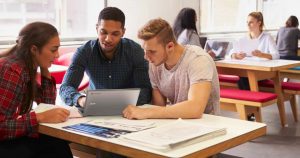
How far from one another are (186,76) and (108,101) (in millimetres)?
460

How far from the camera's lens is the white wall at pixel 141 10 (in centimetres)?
548

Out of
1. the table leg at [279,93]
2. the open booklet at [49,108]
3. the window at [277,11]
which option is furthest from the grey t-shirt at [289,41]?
the open booklet at [49,108]

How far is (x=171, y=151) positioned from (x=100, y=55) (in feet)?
→ 3.99

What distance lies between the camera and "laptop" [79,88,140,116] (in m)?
1.96

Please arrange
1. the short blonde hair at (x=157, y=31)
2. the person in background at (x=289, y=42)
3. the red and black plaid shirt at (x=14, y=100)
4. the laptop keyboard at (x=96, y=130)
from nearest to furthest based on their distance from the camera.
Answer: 1. the laptop keyboard at (x=96, y=130)
2. the red and black plaid shirt at (x=14, y=100)
3. the short blonde hair at (x=157, y=31)
4. the person in background at (x=289, y=42)

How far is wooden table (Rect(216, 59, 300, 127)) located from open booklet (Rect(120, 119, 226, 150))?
244 centimetres

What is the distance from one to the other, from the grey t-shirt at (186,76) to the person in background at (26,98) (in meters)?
0.59

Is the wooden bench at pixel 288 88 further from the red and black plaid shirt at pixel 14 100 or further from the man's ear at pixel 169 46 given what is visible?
the red and black plaid shirt at pixel 14 100

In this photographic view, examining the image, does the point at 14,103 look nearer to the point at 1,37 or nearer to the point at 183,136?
the point at 183,136

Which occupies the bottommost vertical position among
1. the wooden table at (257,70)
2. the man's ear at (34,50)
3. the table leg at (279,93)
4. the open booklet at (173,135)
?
the table leg at (279,93)

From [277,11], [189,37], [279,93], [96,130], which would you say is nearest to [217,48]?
[189,37]

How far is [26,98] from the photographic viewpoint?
1985 millimetres

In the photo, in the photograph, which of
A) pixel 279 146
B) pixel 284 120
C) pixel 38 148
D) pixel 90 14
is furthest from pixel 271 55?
pixel 38 148

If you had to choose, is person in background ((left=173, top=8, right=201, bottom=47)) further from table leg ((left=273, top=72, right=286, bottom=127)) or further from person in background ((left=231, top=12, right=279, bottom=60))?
table leg ((left=273, top=72, right=286, bottom=127))
